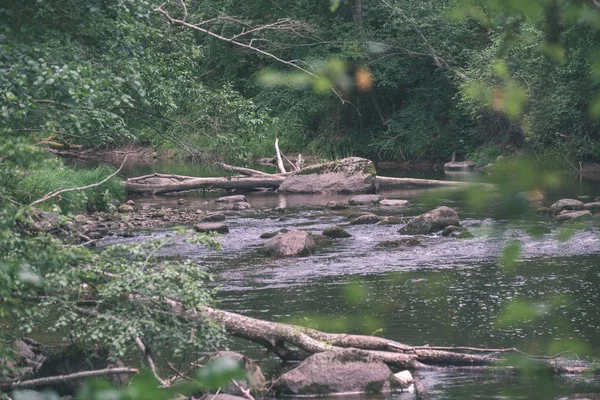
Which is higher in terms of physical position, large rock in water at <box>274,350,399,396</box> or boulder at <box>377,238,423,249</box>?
large rock in water at <box>274,350,399,396</box>

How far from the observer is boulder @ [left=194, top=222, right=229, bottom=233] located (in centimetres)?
1811

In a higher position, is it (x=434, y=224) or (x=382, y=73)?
(x=382, y=73)

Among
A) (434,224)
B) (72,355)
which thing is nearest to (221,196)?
(434,224)

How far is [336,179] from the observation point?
25.8 meters

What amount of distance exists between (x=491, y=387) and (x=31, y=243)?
4525 mm

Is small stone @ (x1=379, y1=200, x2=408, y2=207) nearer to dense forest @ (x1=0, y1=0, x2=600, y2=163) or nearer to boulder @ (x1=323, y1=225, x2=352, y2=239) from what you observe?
dense forest @ (x1=0, y1=0, x2=600, y2=163)

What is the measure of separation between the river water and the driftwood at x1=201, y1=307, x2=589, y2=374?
0.26m

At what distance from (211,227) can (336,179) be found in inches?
324

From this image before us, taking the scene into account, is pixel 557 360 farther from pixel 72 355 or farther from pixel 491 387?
pixel 72 355

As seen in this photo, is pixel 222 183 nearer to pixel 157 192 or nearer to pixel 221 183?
pixel 221 183

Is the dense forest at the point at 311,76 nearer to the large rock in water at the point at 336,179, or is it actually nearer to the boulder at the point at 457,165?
the boulder at the point at 457,165

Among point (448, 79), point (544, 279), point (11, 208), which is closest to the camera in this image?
point (11, 208)

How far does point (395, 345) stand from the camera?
925 centimetres

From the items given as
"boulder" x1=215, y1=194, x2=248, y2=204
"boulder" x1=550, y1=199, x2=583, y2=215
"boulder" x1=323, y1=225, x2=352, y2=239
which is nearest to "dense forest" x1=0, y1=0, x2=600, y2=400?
"boulder" x1=550, y1=199, x2=583, y2=215
